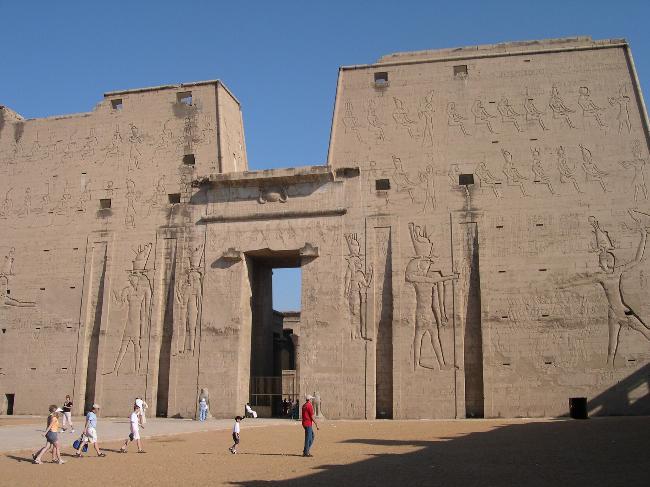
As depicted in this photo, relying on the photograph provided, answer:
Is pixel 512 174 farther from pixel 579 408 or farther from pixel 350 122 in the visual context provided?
pixel 579 408

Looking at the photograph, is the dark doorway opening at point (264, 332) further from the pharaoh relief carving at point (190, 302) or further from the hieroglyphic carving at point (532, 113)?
the hieroglyphic carving at point (532, 113)

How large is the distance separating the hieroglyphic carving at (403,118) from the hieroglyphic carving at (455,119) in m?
1.04

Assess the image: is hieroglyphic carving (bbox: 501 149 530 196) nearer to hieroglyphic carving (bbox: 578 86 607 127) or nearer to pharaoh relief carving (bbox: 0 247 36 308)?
hieroglyphic carving (bbox: 578 86 607 127)

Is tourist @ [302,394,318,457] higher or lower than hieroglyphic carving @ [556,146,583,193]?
lower

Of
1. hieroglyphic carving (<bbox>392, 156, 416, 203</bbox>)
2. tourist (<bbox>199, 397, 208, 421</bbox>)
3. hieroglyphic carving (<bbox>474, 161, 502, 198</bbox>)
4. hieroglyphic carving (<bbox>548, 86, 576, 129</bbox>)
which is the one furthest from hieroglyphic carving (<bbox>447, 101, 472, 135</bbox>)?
tourist (<bbox>199, 397, 208, 421</bbox>)

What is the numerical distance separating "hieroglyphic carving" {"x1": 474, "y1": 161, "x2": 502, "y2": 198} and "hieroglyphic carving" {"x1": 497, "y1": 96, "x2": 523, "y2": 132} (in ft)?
4.88

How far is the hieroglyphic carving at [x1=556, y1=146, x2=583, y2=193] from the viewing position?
19359mm

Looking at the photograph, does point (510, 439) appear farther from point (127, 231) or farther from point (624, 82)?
point (127, 231)

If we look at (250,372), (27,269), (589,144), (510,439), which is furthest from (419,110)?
(27,269)

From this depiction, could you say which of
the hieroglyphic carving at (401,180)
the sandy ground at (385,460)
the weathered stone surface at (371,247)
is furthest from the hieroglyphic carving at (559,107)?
the sandy ground at (385,460)

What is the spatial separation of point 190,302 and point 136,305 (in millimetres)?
1852

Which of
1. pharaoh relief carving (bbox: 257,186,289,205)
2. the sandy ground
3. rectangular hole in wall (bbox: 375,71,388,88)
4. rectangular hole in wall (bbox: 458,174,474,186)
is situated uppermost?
rectangular hole in wall (bbox: 375,71,388,88)

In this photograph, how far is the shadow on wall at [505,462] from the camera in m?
7.93

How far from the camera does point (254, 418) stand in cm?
2023
